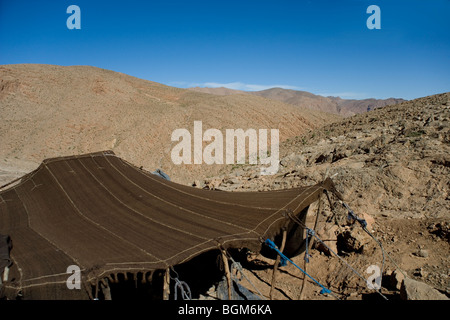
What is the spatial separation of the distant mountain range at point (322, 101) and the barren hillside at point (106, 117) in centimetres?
6414

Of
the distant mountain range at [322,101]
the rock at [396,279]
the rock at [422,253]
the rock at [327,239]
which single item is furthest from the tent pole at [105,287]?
the distant mountain range at [322,101]

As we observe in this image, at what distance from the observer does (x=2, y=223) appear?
4.79 metres

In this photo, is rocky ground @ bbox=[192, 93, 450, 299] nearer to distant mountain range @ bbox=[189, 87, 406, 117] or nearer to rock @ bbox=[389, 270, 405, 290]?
rock @ bbox=[389, 270, 405, 290]

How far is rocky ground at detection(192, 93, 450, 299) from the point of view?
5.31 metres

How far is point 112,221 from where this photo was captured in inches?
191

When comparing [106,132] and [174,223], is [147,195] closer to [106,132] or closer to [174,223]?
[174,223]

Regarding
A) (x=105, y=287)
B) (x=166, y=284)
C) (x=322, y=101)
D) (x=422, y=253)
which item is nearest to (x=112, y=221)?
(x=105, y=287)

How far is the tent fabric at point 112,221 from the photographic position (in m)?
3.46

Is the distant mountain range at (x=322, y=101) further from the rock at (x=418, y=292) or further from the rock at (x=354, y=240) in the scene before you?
the rock at (x=418, y=292)

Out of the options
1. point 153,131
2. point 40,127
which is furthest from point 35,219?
point 40,127

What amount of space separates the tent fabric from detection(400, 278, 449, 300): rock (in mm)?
1963

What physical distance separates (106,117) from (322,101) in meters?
96.6

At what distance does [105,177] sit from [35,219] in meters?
1.59

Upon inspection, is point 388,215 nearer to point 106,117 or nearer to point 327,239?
point 327,239
